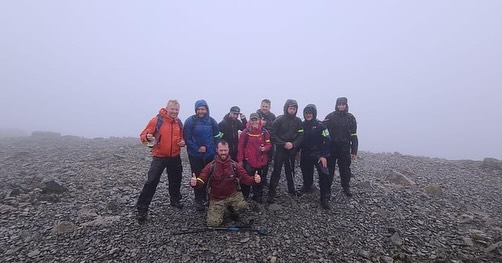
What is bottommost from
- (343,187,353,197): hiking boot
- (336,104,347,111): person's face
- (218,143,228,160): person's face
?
(343,187,353,197): hiking boot

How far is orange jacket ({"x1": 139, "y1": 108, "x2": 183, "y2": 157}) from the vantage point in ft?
29.3

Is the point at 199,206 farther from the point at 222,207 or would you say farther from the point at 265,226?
the point at 265,226

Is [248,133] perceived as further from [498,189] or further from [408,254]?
[498,189]

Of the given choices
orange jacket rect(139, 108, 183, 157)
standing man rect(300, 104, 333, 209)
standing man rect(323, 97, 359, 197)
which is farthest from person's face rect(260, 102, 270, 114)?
orange jacket rect(139, 108, 183, 157)

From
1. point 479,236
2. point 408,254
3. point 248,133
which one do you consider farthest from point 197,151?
point 479,236

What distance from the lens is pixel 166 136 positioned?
9.00 meters

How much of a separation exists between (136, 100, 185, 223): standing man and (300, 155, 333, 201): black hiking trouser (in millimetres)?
4920

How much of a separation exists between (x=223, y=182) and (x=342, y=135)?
16.7 feet

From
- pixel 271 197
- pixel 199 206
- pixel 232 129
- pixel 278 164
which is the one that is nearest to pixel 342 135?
pixel 278 164

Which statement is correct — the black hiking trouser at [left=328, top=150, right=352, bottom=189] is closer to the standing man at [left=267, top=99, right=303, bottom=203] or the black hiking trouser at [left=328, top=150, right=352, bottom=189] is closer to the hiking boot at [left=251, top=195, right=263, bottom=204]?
the standing man at [left=267, top=99, right=303, bottom=203]

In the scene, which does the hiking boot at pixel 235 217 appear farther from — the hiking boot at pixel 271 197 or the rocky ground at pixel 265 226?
the hiking boot at pixel 271 197

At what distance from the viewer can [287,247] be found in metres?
7.74

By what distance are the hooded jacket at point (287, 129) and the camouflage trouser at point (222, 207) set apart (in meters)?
2.62

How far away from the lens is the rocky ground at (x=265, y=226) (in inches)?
291
